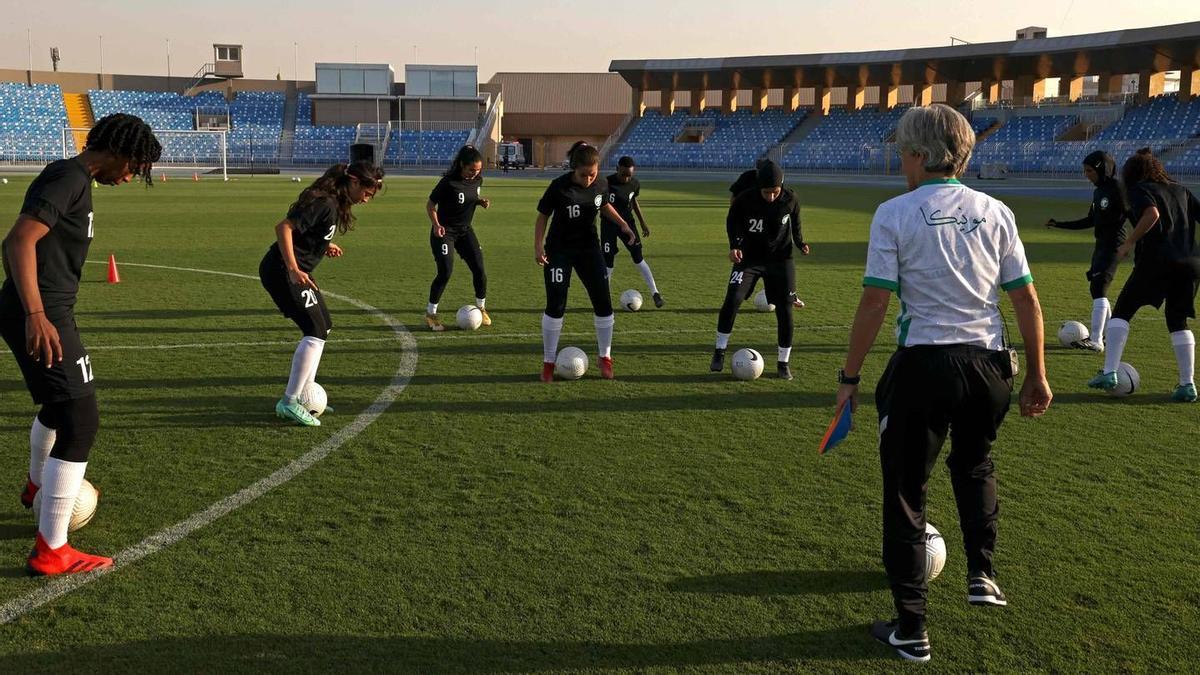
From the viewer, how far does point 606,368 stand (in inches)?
370

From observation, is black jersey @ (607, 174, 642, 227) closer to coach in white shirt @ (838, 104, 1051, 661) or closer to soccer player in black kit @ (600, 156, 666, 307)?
soccer player in black kit @ (600, 156, 666, 307)

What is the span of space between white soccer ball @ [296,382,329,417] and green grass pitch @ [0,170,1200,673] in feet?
0.67

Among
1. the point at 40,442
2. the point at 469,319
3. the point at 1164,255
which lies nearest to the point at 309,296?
the point at 40,442

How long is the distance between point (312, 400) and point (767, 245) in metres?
4.35

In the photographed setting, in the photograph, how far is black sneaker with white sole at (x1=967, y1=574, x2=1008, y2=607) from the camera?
4.50 meters

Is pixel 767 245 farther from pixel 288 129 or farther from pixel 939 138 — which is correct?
pixel 288 129

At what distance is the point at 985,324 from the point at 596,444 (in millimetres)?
3615

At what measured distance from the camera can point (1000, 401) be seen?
13.2 ft

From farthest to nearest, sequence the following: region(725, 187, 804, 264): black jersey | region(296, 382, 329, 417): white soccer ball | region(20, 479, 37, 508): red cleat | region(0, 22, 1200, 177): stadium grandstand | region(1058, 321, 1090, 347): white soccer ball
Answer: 1. region(0, 22, 1200, 177): stadium grandstand
2. region(1058, 321, 1090, 347): white soccer ball
3. region(725, 187, 804, 264): black jersey
4. region(296, 382, 329, 417): white soccer ball
5. region(20, 479, 37, 508): red cleat

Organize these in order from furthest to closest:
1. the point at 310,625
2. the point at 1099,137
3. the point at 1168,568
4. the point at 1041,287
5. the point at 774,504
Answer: the point at 1099,137 → the point at 1041,287 → the point at 774,504 → the point at 1168,568 → the point at 310,625

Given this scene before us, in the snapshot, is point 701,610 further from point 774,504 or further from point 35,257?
point 35,257

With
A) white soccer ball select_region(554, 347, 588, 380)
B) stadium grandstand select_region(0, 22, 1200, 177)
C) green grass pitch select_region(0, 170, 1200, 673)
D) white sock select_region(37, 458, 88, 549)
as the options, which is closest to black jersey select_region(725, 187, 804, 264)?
green grass pitch select_region(0, 170, 1200, 673)

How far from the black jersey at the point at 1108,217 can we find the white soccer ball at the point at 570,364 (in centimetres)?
498

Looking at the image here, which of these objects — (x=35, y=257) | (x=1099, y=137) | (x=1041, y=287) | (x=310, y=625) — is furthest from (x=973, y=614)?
(x=1099, y=137)
